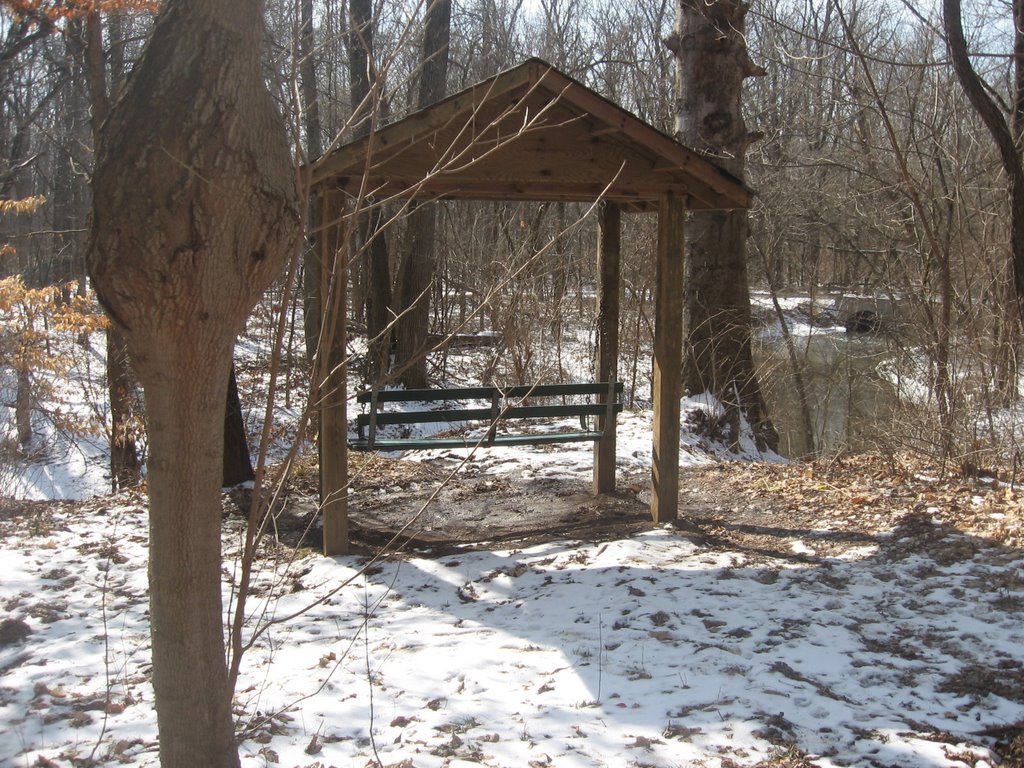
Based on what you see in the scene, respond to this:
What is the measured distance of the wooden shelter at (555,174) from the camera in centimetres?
561

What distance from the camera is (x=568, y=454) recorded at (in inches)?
366

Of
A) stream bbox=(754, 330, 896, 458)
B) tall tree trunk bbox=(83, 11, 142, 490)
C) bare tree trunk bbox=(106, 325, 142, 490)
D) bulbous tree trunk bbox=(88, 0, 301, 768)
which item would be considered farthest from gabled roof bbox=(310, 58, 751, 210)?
stream bbox=(754, 330, 896, 458)

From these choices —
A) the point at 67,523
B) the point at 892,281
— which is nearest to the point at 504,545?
the point at 67,523

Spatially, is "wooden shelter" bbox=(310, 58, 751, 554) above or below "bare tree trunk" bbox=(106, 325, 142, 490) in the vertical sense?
above

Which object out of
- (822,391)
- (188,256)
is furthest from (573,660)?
(822,391)

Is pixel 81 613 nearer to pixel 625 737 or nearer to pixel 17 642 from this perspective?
pixel 17 642

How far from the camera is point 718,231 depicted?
1052 centimetres

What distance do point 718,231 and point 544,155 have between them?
4892mm

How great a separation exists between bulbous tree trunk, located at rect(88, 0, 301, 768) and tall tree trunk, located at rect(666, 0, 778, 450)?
8517 millimetres

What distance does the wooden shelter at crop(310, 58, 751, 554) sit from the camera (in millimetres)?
5609

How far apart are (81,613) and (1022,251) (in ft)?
24.6

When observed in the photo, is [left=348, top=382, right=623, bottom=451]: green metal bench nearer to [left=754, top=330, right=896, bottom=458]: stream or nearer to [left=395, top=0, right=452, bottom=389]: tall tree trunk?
[left=754, top=330, right=896, bottom=458]: stream

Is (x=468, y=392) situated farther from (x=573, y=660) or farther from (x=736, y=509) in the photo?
(x=573, y=660)

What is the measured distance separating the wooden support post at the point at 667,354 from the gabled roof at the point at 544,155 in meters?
0.28
